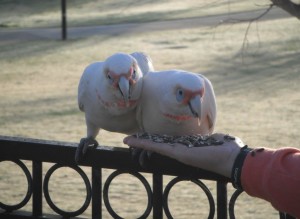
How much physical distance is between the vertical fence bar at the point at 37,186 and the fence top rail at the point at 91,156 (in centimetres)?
5

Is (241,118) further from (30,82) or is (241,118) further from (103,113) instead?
(103,113)

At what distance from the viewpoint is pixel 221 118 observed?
9133 mm

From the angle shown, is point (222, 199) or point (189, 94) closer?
point (222, 199)

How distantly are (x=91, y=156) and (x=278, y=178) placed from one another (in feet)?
2.66

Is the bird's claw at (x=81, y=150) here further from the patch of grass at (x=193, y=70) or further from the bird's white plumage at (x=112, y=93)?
the patch of grass at (x=193, y=70)

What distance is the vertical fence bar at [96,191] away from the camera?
8.20ft

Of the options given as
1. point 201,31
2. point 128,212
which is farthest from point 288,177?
point 201,31

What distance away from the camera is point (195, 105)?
2.53 meters

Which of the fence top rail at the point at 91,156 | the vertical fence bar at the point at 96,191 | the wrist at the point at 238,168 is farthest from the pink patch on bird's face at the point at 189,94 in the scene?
the wrist at the point at 238,168

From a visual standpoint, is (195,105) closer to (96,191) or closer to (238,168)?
(96,191)

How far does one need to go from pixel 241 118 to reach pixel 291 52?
5589mm

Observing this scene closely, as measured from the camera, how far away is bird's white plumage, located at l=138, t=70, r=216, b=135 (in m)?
2.55

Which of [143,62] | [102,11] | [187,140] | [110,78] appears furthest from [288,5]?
[102,11]

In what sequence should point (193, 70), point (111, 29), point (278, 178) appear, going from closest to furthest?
point (278, 178) → point (193, 70) → point (111, 29)
